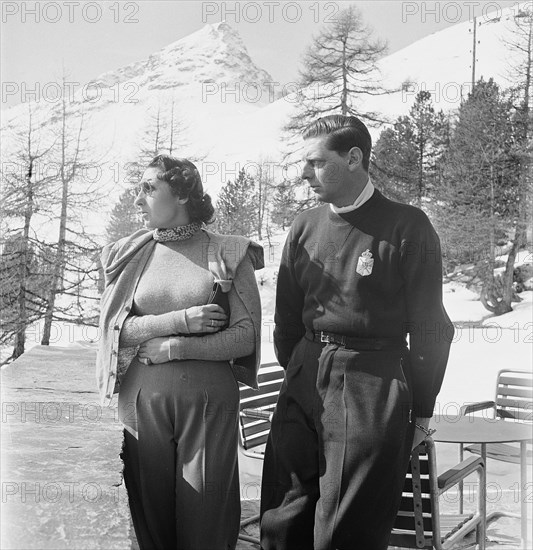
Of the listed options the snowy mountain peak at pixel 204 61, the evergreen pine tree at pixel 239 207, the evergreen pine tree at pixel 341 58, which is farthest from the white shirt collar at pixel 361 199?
the snowy mountain peak at pixel 204 61

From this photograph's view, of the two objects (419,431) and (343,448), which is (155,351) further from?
(419,431)

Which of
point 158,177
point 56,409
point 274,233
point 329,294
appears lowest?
point 56,409

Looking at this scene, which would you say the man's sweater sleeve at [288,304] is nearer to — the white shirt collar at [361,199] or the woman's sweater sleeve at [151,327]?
the white shirt collar at [361,199]

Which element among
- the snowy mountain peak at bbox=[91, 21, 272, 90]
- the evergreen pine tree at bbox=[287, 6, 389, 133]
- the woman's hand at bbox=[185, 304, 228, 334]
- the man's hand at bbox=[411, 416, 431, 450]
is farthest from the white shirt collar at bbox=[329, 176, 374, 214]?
the snowy mountain peak at bbox=[91, 21, 272, 90]

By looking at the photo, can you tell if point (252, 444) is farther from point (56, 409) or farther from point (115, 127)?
point (115, 127)

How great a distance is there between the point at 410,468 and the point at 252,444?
4.11 feet

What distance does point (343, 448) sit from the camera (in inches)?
74.9

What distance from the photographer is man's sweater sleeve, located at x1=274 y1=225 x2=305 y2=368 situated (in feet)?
6.80

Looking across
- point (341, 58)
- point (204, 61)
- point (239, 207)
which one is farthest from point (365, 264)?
point (204, 61)

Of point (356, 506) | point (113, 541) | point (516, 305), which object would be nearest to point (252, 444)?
point (356, 506)

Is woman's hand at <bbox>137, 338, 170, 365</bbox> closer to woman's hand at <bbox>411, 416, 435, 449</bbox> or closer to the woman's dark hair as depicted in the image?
the woman's dark hair

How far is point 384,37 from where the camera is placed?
23188 millimetres

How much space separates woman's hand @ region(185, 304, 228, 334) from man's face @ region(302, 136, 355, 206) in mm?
384

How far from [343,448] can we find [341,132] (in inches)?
30.1
